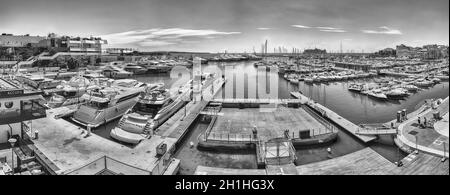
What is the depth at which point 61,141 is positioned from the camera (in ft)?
16.9

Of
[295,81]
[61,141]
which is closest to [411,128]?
[61,141]

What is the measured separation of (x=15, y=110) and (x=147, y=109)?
3.69 metres

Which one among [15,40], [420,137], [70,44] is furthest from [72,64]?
[420,137]

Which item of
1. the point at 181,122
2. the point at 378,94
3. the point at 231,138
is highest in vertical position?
the point at 378,94

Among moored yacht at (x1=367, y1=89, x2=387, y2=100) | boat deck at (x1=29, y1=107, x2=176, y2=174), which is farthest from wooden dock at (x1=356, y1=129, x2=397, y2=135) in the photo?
moored yacht at (x1=367, y1=89, x2=387, y2=100)

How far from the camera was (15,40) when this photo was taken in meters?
21.5

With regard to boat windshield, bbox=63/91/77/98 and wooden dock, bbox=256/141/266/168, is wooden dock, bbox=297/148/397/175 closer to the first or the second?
wooden dock, bbox=256/141/266/168

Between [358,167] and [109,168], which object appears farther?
[358,167]

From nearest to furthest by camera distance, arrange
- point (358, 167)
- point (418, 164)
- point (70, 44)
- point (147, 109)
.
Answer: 1. point (418, 164)
2. point (358, 167)
3. point (147, 109)
4. point (70, 44)

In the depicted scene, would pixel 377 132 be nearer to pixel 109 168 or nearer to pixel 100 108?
pixel 109 168

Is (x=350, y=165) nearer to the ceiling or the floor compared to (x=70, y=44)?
nearer to the floor

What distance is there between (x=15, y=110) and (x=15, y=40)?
2214cm

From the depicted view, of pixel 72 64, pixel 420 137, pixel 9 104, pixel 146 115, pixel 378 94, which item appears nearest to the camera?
pixel 9 104

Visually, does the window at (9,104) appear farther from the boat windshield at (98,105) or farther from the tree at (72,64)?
the tree at (72,64)
